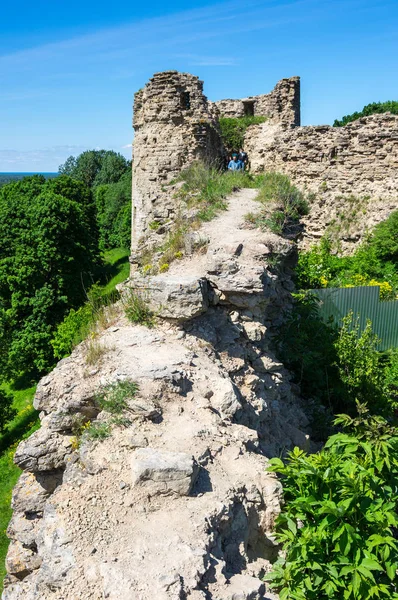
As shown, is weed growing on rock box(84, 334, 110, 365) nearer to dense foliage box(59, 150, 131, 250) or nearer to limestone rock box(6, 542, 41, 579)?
limestone rock box(6, 542, 41, 579)

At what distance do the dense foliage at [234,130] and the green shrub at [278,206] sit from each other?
17.1 feet

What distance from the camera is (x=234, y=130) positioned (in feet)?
55.9

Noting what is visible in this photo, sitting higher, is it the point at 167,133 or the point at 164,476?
the point at 167,133

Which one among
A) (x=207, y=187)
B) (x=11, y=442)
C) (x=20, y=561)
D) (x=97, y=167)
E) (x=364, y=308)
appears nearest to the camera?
(x=20, y=561)

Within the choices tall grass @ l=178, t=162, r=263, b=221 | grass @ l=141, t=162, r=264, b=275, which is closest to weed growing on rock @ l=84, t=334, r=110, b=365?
grass @ l=141, t=162, r=264, b=275

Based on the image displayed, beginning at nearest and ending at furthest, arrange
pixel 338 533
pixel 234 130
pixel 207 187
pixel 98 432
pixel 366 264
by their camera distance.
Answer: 1. pixel 338 533
2. pixel 98 432
3. pixel 207 187
4. pixel 366 264
5. pixel 234 130

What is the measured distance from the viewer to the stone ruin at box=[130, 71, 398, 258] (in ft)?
42.7

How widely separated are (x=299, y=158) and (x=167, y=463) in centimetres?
1233

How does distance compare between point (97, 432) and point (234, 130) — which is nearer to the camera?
point (97, 432)

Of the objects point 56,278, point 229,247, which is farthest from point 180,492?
point 56,278

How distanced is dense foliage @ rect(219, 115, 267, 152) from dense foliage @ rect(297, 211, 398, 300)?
5.53 meters

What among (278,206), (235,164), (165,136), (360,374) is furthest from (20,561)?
(235,164)

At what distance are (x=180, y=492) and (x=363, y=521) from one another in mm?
1272

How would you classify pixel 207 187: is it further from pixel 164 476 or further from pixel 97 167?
pixel 97 167
